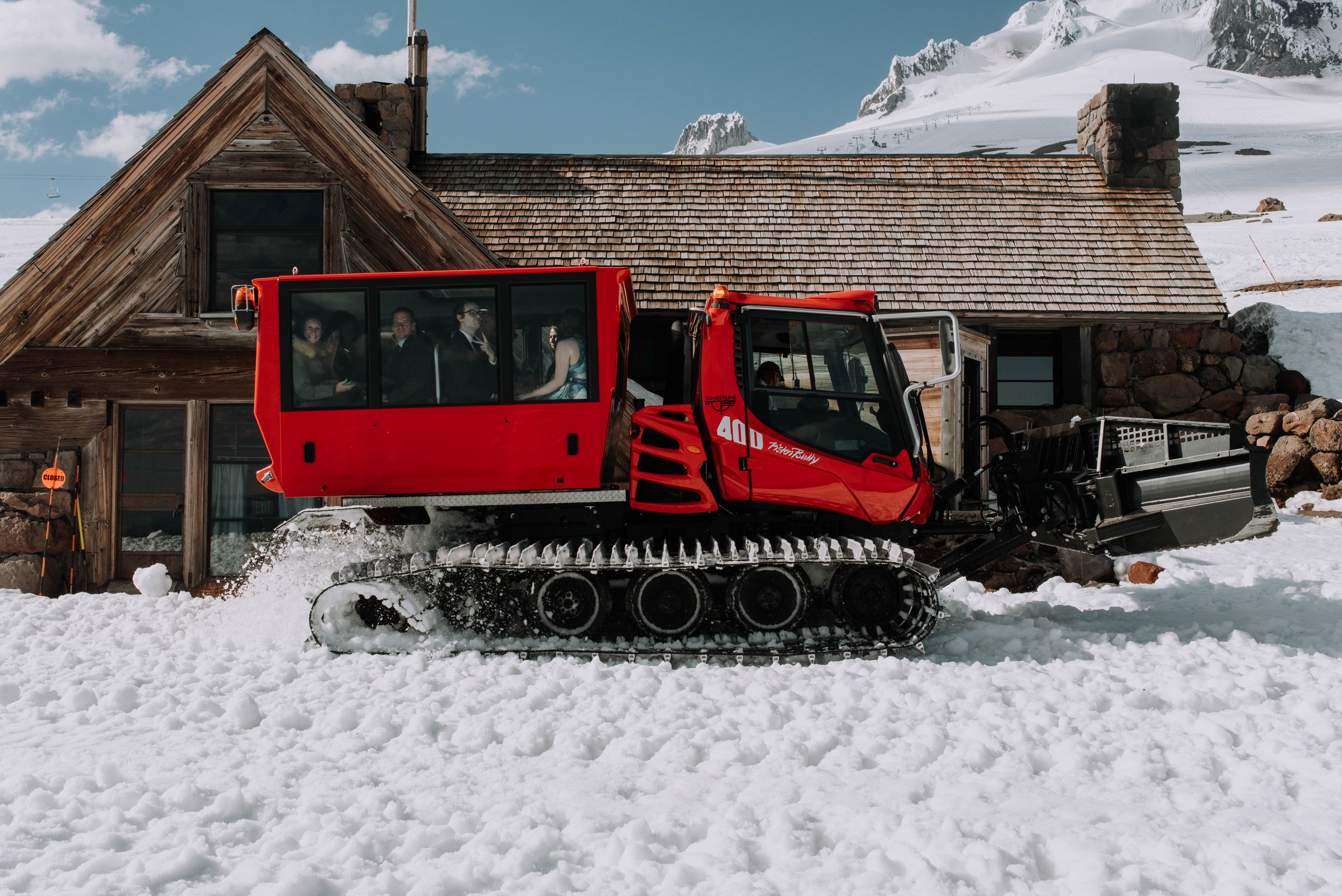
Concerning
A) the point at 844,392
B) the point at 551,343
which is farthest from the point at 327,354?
the point at 844,392

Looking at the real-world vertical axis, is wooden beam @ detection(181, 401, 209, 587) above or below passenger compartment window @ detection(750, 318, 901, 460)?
below

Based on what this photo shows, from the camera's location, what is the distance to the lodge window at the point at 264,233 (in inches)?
358

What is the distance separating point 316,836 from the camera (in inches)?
117

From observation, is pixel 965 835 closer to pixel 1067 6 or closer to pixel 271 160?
pixel 271 160

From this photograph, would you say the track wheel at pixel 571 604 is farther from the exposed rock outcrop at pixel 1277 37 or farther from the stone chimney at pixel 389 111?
the exposed rock outcrop at pixel 1277 37

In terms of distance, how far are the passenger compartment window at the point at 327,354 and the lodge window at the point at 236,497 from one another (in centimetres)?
395

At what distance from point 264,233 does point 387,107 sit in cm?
485

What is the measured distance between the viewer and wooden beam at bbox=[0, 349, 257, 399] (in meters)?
A: 8.61

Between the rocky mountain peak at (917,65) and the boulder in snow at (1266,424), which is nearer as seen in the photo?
the boulder in snow at (1266,424)

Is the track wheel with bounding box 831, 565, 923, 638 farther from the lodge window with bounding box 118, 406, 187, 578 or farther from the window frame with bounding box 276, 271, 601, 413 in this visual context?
the lodge window with bounding box 118, 406, 187, 578

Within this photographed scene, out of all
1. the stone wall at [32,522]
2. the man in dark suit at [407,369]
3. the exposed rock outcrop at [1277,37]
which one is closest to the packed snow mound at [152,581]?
the stone wall at [32,522]

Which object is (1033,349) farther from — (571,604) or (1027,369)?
(571,604)

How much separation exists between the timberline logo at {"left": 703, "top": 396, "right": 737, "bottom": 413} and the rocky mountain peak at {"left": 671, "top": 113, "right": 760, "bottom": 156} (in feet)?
532

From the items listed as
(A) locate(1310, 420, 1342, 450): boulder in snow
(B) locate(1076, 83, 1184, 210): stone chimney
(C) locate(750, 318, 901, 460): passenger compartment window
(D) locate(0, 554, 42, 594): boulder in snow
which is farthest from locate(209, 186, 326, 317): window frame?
(A) locate(1310, 420, 1342, 450): boulder in snow
